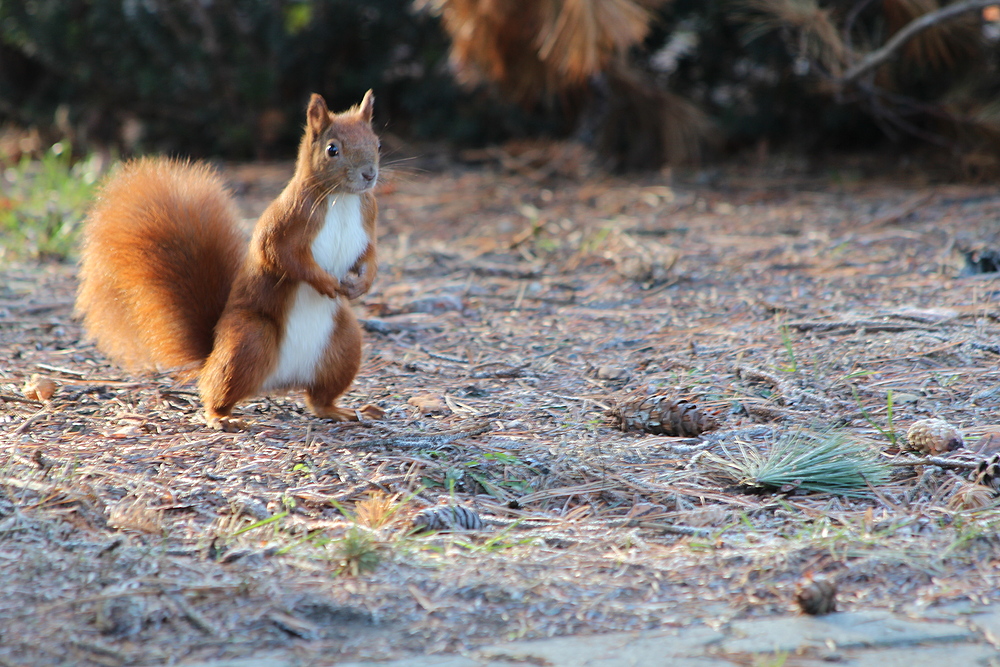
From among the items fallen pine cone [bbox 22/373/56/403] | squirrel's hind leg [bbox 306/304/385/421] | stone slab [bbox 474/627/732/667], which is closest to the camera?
stone slab [bbox 474/627/732/667]

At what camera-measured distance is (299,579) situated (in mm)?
1620

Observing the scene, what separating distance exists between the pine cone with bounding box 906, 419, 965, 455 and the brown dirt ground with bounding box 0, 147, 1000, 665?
8 centimetres

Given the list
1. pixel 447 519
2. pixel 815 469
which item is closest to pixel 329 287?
pixel 447 519

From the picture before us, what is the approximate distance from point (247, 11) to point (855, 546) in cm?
508

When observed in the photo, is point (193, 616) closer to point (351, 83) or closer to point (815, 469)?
point (815, 469)

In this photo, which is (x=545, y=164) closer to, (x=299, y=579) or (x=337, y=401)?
(x=337, y=401)

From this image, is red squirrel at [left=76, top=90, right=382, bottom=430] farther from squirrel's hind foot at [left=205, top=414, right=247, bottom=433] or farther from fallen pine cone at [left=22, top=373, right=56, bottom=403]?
fallen pine cone at [left=22, top=373, right=56, bottom=403]

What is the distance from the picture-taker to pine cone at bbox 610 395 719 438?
2.31 meters

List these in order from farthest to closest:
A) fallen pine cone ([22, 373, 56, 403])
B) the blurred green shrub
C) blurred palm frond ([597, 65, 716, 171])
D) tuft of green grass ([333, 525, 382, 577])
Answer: the blurred green shrub < blurred palm frond ([597, 65, 716, 171]) < fallen pine cone ([22, 373, 56, 403]) < tuft of green grass ([333, 525, 382, 577])

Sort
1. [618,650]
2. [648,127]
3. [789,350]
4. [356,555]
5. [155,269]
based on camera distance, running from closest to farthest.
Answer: [618,650], [356,555], [155,269], [789,350], [648,127]

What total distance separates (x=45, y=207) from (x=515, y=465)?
3.33 meters

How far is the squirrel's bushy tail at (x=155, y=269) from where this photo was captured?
2.48m

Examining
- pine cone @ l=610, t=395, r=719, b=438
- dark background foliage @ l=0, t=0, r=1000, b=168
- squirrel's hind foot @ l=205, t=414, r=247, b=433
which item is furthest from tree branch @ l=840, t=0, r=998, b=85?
squirrel's hind foot @ l=205, t=414, r=247, b=433

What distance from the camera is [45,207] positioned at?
4.55 m
